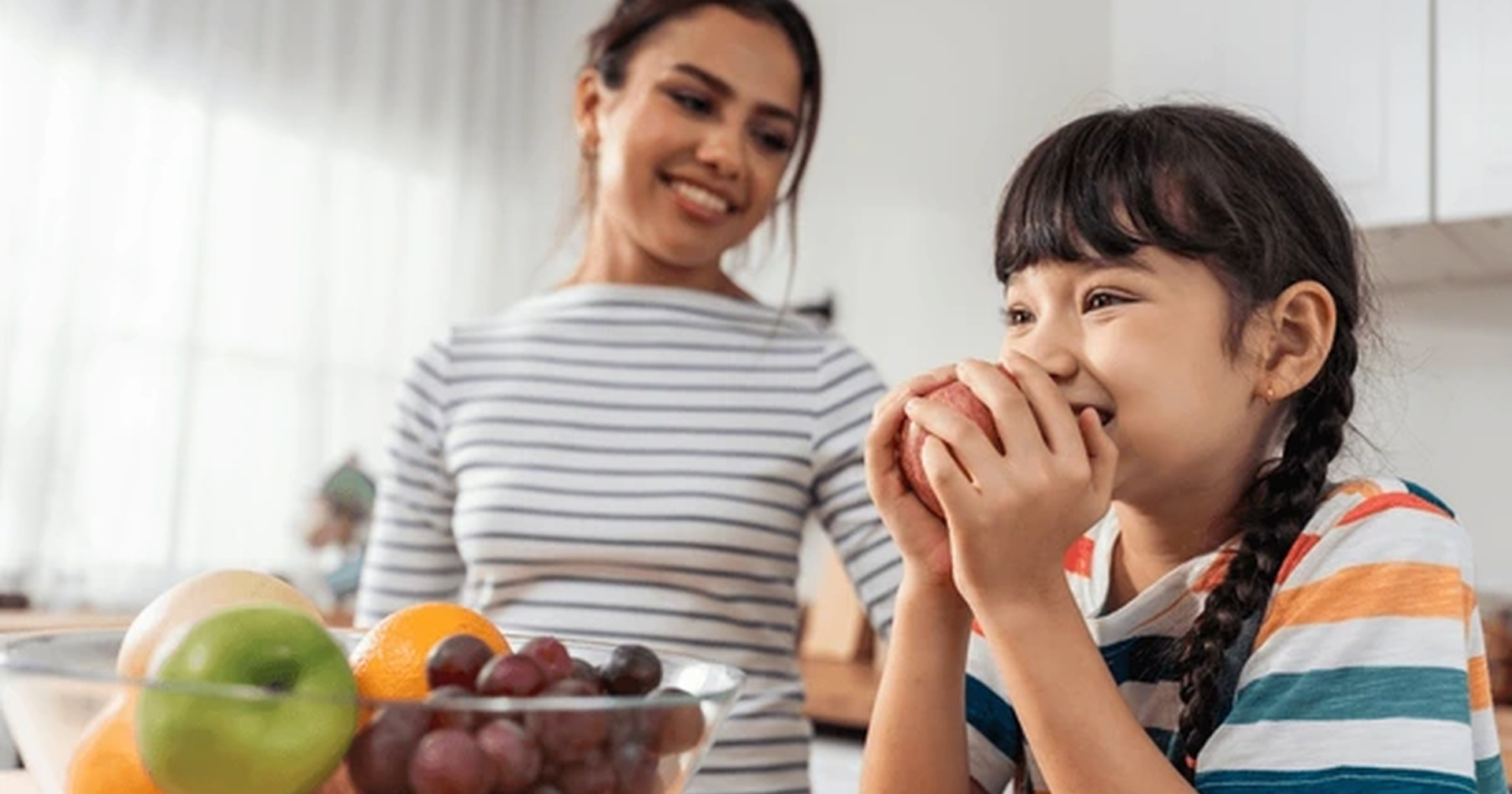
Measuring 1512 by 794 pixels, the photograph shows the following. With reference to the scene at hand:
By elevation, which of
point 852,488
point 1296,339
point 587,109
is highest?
point 587,109

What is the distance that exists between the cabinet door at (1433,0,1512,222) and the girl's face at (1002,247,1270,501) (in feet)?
5.03

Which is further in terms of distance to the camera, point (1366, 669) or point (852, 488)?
point (852, 488)

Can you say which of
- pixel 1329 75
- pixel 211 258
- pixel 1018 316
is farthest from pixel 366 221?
pixel 1018 316

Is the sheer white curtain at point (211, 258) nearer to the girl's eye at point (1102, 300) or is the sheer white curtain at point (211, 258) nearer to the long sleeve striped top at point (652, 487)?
the long sleeve striped top at point (652, 487)

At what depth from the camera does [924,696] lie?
843 mm

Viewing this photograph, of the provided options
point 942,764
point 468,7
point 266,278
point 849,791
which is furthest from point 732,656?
point 468,7

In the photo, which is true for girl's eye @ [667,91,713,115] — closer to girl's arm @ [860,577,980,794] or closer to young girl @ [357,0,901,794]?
young girl @ [357,0,901,794]

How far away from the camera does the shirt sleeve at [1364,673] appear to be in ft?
2.28

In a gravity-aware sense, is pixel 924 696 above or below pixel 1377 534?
below

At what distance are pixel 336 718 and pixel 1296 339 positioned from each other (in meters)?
0.60

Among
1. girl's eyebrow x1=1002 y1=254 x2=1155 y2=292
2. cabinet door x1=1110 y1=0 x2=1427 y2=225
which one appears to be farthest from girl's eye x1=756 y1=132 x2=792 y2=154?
cabinet door x1=1110 y1=0 x2=1427 y2=225

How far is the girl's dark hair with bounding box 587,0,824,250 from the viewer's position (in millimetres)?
1366

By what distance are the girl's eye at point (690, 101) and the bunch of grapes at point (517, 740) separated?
2.87 feet

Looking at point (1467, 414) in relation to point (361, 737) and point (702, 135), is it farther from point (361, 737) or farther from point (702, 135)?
point (361, 737)
